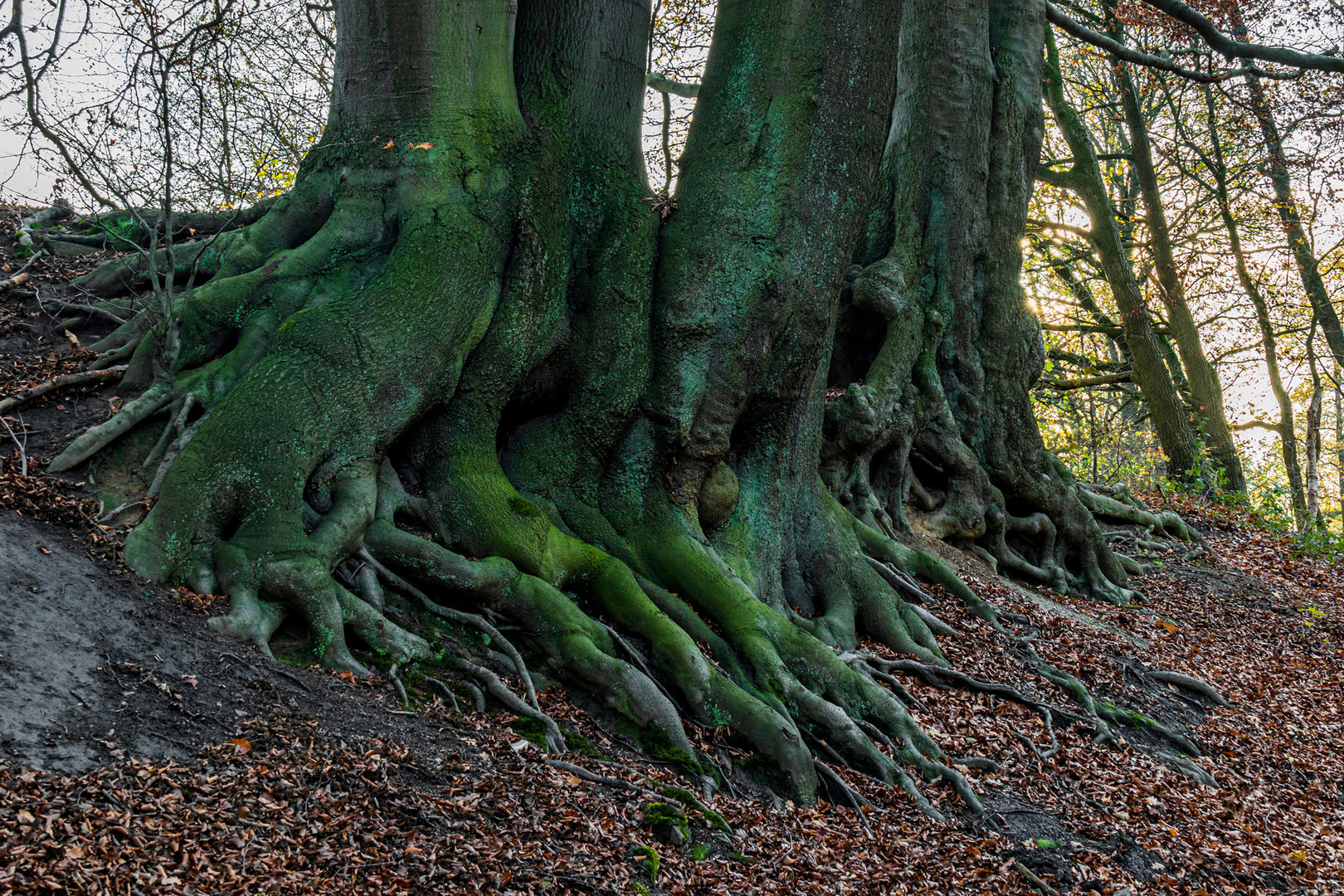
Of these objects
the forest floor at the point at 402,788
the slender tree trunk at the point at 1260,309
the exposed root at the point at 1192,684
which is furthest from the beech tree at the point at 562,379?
the slender tree trunk at the point at 1260,309

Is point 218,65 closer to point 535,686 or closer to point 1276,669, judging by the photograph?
point 535,686

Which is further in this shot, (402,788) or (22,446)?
(22,446)

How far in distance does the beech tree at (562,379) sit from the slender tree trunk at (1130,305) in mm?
9164

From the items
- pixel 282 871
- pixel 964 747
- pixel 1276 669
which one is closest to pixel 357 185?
pixel 282 871

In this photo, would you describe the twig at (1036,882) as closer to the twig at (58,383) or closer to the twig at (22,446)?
the twig at (22,446)

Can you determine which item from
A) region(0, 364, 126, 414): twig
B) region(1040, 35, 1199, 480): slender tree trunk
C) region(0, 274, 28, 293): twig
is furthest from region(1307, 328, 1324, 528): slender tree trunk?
region(0, 274, 28, 293): twig

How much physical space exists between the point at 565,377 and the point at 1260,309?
53.2ft

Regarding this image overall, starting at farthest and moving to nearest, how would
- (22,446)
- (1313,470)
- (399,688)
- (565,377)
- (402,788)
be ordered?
(1313,470), (565,377), (22,446), (399,688), (402,788)

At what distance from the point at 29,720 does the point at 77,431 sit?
2.25 m

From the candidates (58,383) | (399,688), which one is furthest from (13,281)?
(399,688)

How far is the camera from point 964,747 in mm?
5910

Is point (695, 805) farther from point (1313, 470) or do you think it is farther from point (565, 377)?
point (1313, 470)

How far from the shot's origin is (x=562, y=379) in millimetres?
6277

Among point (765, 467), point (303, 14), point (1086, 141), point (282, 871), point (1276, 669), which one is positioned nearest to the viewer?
point (282, 871)
